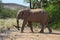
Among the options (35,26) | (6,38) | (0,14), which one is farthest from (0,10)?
(6,38)

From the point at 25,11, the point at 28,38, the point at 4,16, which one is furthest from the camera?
the point at 4,16

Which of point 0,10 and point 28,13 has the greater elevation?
point 28,13

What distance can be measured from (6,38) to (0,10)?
2463cm

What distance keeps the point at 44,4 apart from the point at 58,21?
432 cm

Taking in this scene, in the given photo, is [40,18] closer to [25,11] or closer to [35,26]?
[25,11]

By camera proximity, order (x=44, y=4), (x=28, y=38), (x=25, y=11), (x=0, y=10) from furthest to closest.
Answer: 1. (x=0, y=10)
2. (x=44, y=4)
3. (x=25, y=11)
4. (x=28, y=38)

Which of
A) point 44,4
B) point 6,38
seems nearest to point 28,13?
point 6,38

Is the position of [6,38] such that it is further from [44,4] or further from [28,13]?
[44,4]

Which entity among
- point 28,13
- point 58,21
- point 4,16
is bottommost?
point 4,16

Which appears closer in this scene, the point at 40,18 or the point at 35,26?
the point at 40,18

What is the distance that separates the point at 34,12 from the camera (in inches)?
585

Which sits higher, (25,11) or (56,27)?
(25,11)

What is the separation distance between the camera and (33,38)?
37.5 ft

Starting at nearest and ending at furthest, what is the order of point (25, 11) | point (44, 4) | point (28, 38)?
point (28, 38) < point (25, 11) < point (44, 4)
